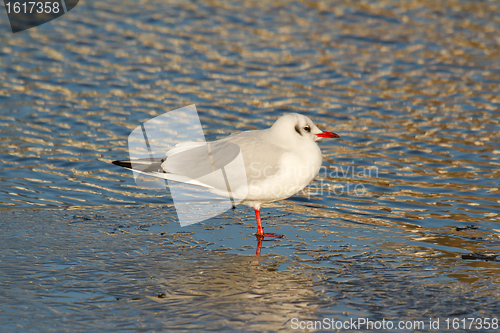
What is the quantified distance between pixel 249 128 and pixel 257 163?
11.4ft

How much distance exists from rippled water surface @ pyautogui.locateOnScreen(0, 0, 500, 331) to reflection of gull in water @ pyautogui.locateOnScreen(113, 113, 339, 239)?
19.6 inches

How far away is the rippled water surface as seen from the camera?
4.89 metres

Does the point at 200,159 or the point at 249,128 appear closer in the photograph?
the point at 200,159

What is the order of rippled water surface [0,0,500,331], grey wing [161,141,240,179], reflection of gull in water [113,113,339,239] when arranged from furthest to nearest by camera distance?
grey wing [161,141,240,179], reflection of gull in water [113,113,339,239], rippled water surface [0,0,500,331]

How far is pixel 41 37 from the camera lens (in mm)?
13664

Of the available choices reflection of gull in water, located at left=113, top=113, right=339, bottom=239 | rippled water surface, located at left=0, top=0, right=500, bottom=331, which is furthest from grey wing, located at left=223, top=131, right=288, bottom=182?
rippled water surface, located at left=0, top=0, right=500, bottom=331

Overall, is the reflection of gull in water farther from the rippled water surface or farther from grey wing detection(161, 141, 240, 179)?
the rippled water surface

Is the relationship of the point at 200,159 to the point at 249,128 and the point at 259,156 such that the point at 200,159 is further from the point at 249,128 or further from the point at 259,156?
the point at 249,128

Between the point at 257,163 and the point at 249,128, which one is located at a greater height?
the point at 257,163

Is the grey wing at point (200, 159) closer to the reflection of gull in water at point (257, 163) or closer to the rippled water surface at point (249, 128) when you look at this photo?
the reflection of gull in water at point (257, 163)

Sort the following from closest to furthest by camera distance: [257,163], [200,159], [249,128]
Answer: [257,163] < [200,159] < [249,128]

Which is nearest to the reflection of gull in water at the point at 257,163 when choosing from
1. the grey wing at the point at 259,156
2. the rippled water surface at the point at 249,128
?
the grey wing at the point at 259,156

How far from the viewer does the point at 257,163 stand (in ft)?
19.8

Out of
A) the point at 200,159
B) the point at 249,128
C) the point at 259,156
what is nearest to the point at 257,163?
the point at 259,156
